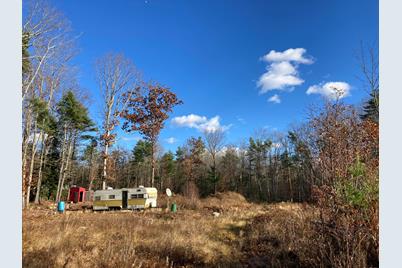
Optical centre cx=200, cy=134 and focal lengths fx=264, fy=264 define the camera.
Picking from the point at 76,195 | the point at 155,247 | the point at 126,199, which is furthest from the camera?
the point at 76,195

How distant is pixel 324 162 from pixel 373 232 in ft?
5.11

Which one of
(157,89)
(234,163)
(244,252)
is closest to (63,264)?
(244,252)

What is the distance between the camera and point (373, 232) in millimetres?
4133

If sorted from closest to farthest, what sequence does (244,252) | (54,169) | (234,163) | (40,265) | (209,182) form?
(40,265), (244,252), (54,169), (209,182), (234,163)

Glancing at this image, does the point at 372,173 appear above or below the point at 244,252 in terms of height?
above

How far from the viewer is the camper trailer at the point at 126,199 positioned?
18625 millimetres

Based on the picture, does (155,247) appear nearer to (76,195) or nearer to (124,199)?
(124,199)

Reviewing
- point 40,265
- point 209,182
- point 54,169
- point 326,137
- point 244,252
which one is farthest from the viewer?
point 209,182

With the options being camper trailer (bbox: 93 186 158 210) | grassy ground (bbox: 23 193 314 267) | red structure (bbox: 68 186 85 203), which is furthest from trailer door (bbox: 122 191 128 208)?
red structure (bbox: 68 186 85 203)

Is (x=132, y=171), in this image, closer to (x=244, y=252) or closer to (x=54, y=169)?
(x=54, y=169)

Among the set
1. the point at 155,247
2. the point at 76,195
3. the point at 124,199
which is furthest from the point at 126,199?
the point at 155,247

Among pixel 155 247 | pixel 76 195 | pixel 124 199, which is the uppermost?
pixel 155 247

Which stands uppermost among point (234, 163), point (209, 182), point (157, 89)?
point (157, 89)

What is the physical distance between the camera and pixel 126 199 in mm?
19156
